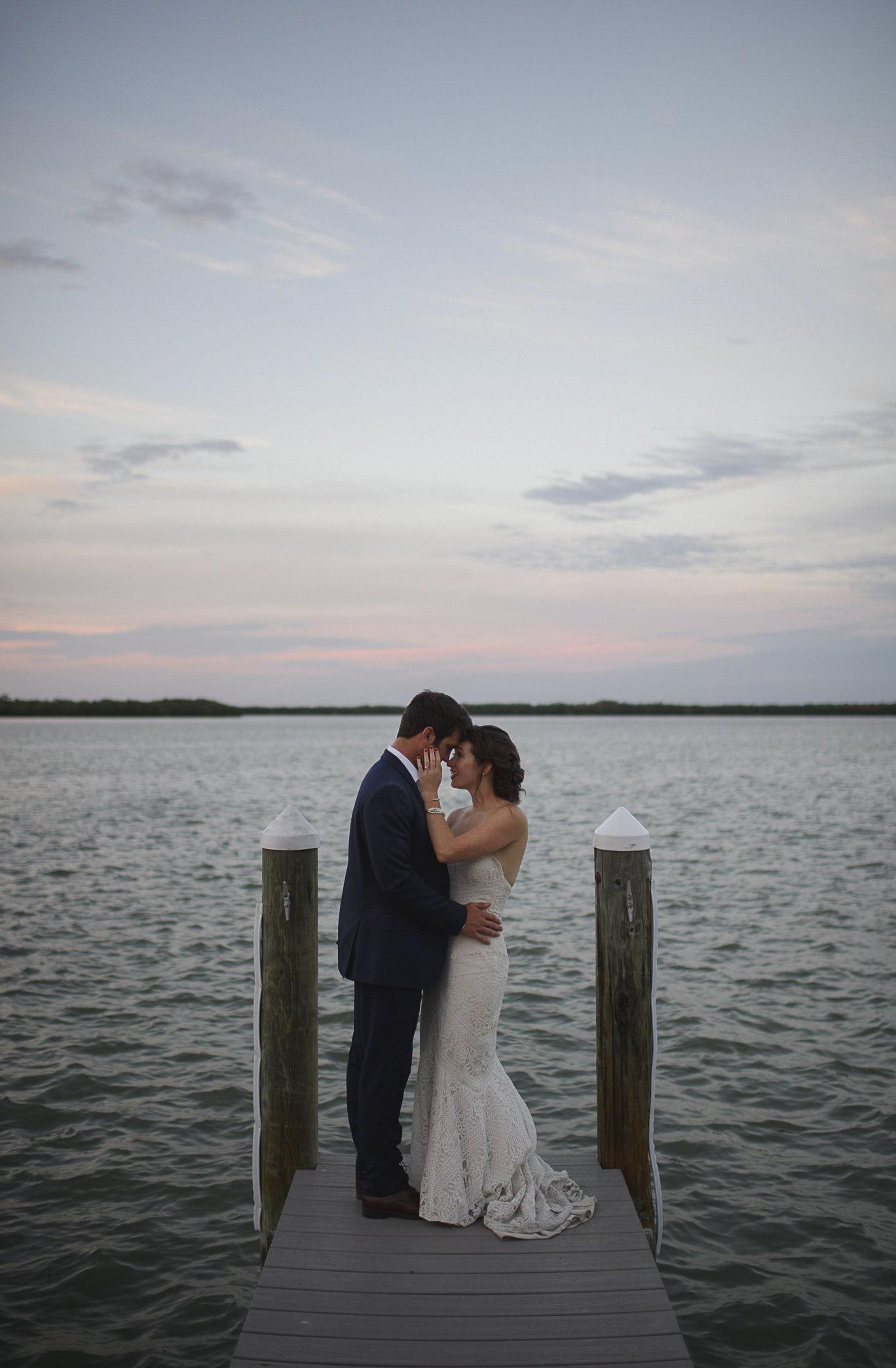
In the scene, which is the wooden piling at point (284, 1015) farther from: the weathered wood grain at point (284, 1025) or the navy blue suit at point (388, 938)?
the navy blue suit at point (388, 938)

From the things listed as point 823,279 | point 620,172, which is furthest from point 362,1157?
point 823,279

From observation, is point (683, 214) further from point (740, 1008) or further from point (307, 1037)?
point (307, 1037)

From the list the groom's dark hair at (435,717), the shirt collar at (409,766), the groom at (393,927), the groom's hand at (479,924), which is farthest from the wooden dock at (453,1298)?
the groom's dark hair at (435,717)

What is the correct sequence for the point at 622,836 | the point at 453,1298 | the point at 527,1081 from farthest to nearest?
the point at 527,1081
the point at 622,836
the point at 453,1298

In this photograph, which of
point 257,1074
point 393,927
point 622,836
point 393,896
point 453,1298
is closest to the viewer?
point 453,1298

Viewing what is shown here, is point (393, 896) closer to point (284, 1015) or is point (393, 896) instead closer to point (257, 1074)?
point (284, 1015)

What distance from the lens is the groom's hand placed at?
13.7ft

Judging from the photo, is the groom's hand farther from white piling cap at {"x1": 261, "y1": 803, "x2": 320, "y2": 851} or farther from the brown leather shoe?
the brown leather shoe

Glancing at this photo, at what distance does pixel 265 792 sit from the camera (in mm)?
34469

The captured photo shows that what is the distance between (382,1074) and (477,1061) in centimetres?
44

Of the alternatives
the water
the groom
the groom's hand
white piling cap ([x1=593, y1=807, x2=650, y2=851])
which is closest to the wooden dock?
the groom

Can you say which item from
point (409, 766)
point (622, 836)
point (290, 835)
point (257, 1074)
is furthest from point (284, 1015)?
point (622, 836)

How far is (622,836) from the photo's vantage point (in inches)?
183

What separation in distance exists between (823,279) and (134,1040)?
16.5 metres
